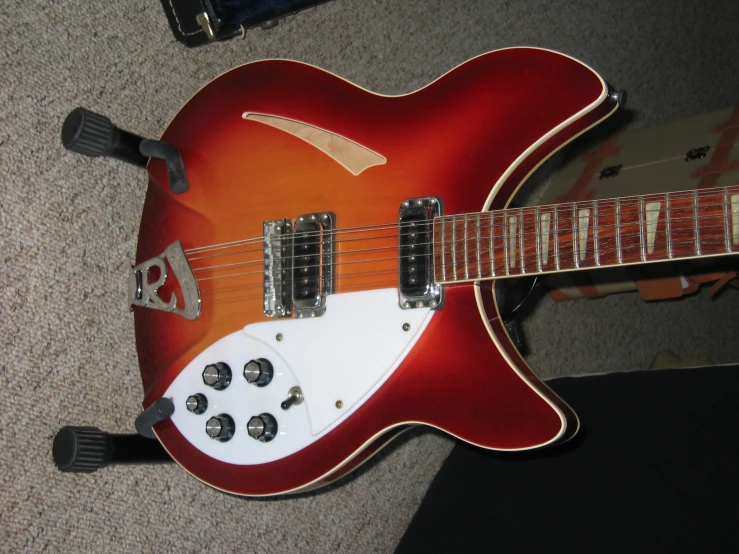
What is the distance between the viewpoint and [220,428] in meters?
0.88

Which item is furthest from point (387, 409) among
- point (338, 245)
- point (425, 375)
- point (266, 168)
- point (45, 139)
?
point (45, 139)

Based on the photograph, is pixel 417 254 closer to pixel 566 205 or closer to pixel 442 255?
pixel 442 255

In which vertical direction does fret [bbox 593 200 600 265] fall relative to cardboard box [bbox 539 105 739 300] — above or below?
above

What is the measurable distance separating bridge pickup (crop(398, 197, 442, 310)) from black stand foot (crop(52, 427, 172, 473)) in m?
0.48

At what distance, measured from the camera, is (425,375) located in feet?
2.70

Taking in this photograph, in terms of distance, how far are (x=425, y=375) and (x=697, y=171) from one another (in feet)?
2.28

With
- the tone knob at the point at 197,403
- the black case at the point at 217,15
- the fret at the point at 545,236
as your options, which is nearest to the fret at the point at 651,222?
the fret at the point at 545,236

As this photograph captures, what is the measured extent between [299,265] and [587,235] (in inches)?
14.9

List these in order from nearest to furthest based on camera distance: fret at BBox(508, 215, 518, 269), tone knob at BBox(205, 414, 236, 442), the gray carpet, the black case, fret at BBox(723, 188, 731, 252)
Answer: fret at BBox(723, 188, 731, 252)
fret at BBox(508, 215, 518, 269)
tone knob at BBox(205, 414, 236, 442)
the gray carpet
the black case

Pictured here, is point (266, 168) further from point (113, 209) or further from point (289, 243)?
point (113, 209)

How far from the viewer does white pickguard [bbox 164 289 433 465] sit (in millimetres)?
840

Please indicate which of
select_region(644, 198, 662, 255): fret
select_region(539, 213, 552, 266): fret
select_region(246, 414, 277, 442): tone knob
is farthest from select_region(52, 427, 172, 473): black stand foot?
select_region(644, 198, 662, 255): fret

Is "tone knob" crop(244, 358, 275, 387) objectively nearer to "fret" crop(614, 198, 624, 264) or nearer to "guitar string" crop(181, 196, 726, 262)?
"guitar string" crop(181, 196, 726, 262)

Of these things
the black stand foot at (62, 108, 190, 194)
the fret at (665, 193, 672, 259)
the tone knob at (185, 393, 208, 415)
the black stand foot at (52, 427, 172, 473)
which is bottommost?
the black stand foot at (52, 427, 172, 473)
